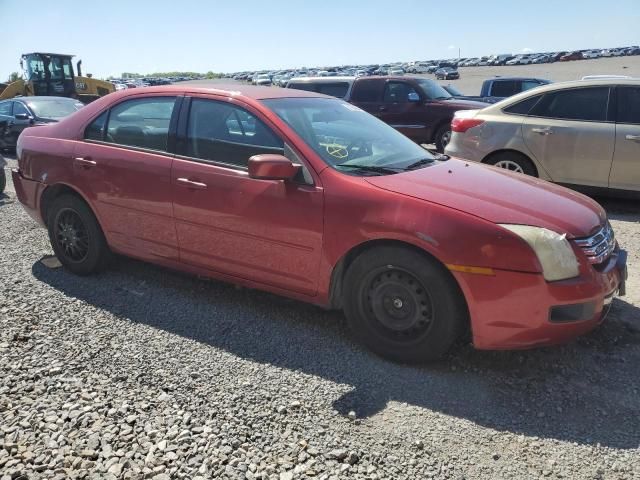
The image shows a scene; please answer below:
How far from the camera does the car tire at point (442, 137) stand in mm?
11695

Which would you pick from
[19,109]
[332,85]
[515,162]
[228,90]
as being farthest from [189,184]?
[19,109]

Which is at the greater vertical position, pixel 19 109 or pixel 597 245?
pixel 19 109

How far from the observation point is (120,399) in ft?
9.66

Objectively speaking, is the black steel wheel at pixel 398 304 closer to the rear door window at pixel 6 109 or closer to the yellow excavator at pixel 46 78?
the rear door window at pixel 6 109

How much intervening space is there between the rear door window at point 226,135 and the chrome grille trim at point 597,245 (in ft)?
6.16

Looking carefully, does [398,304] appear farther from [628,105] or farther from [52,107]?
[52,107]

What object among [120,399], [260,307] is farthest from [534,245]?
[120,399]

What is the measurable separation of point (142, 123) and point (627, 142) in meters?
5.33

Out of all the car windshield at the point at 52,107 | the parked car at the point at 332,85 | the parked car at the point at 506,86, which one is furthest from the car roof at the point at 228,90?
the parked car at the point at 506,86

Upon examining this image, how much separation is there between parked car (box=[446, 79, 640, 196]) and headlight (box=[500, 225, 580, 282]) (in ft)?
13.6

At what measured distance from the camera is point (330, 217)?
3.33 m

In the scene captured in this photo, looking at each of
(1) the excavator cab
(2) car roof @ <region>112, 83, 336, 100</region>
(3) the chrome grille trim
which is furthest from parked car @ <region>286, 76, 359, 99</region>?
(1) the excavator cab

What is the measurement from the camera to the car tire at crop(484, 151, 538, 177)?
6980 mm

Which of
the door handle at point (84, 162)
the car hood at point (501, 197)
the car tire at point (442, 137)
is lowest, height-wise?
the car tire at point (442, 137)
